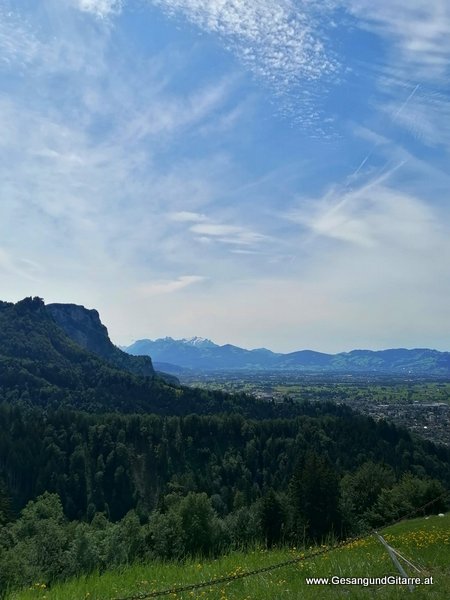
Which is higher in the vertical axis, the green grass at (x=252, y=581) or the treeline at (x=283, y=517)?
the green grass at (x=252, y=581)

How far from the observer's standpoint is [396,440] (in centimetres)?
16950

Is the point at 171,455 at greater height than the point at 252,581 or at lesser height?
lesser

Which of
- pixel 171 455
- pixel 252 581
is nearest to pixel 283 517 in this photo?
pixel 252 581

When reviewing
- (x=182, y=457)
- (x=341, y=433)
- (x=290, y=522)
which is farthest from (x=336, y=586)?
(x=341, y=433)

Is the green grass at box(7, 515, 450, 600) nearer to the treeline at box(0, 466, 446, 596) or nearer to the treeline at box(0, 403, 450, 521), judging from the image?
the treeline at box(0, 466, 446, 596)

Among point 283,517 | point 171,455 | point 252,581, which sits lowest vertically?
point 171,455

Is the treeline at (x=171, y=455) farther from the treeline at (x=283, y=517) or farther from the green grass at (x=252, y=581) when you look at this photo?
the green grass at (x=252, y=581)

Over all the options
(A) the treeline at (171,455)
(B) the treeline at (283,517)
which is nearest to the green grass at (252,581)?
(B) the treeline at (283,517)

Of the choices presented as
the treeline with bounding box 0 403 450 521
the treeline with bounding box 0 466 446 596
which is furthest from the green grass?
the treeline with bounding box 0 403 450 521

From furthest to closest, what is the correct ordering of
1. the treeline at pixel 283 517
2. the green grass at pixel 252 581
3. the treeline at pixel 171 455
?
the treeline at pixel 171 455, the treeline at pixel 283 517, the green grass at pixel 252 581

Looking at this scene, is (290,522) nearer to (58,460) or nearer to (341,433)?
(58,460)

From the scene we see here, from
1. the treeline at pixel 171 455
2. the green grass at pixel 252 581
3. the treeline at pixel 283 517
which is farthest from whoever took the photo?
the treeline at pixel 171 455

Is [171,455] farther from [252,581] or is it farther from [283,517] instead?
[252,581]

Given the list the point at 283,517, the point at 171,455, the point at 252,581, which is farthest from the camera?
the point at 171,455
